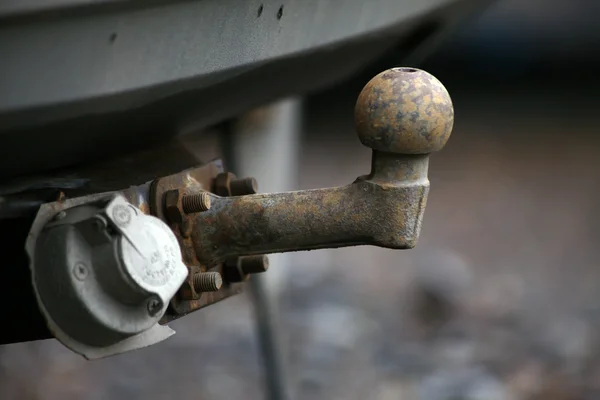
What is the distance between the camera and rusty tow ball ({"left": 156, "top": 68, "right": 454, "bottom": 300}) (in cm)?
73

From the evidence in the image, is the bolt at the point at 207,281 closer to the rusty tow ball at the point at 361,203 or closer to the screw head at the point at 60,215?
the rusty tow ball at the point at 361,203

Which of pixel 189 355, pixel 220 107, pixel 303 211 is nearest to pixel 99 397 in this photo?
pixel 189 355

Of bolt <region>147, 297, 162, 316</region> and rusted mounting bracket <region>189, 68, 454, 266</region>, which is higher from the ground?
rusted mounting bracket <region>189, 68, 454, 266</region>

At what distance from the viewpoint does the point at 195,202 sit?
82 centimetres

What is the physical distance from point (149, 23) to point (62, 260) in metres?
0.17

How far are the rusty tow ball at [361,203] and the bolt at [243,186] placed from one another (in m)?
0.06

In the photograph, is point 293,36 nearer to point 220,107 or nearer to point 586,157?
point 220,107

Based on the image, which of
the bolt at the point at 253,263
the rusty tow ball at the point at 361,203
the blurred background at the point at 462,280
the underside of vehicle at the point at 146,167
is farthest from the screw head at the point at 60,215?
the blurred background at the point at 462,280

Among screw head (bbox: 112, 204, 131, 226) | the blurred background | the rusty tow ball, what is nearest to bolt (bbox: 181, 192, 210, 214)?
the rusty tow ball

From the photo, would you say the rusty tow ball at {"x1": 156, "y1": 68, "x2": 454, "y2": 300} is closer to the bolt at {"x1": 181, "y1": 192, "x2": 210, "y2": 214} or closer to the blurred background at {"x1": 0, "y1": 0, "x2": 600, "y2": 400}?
the bolt at {"x1": 181, "y1": 192, "x2": 210, "y2": 214}

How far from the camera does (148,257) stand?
72cm

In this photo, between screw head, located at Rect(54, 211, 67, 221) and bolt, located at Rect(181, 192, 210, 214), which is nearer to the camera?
screw head, located at Rect(54, 211, 67, 221)

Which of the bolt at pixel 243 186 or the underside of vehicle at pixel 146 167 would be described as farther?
the bolt at pixel 243 186

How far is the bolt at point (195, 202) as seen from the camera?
82 cm
